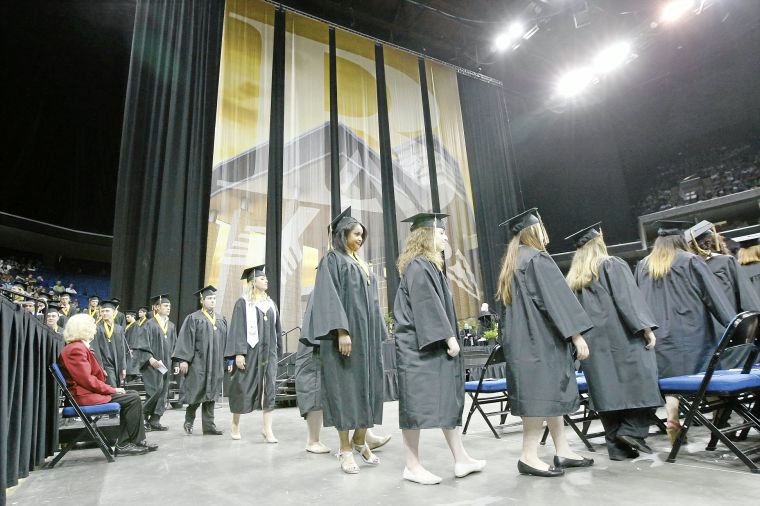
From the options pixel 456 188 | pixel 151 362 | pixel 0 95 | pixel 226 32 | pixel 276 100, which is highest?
pixel 226 32

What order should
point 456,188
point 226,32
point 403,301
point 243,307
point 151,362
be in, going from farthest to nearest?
1. point 456,188
2. point 226,32
3. point 151,362
4. point 243,307
5. point 403,301

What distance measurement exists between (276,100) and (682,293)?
961cm

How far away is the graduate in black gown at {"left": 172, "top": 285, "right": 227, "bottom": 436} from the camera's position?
5.19m

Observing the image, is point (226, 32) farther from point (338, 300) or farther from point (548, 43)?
point (338, 300)

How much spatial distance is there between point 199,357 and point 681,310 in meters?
4.70

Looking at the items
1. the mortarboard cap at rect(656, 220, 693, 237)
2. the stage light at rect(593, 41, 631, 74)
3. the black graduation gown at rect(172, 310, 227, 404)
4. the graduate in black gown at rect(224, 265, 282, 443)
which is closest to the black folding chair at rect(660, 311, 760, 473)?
the mortarboard cap at rect(656, 220, 693, 237)

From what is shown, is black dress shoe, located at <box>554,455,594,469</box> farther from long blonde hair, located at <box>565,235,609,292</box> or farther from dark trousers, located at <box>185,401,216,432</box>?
dark trousers, located at <box>185,401,216,432</box>

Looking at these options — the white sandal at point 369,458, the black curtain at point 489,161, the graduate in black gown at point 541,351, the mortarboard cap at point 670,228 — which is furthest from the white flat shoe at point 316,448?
the black curtain at point 489,161

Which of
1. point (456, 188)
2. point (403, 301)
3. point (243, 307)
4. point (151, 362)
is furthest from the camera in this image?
point (456, 188)

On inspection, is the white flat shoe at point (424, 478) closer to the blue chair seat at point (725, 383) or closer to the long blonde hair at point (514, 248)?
the long blonde hair at point (514, 248)

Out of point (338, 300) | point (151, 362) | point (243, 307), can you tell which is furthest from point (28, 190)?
point (338, 300)

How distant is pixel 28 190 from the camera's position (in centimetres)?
1245

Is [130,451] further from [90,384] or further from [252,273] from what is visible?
[252,273]

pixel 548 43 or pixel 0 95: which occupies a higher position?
pixel 548 43
